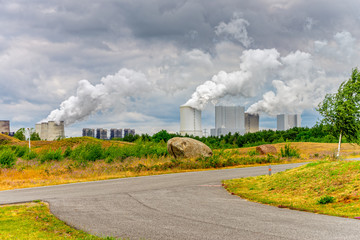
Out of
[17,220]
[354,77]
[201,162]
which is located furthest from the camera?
[354,77]

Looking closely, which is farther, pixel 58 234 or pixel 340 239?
pixel 58 234

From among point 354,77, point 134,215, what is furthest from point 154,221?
point 354,77

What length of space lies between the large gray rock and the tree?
11.4 meters

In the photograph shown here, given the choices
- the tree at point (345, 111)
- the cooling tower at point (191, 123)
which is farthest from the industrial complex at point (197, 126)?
the tree at point (345, 111)

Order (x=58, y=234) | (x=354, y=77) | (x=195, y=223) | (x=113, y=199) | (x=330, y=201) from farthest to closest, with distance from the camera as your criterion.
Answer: (x=354, y=77), (x=113, y=199), (x=330, y=201), (x=195, y=223), (x=58, y=234)

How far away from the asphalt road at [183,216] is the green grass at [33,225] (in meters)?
0.35

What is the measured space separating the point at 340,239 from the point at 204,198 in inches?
234

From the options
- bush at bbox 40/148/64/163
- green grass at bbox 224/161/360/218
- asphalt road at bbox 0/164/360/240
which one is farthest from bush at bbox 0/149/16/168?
green grass at bbox 224/161/360/218

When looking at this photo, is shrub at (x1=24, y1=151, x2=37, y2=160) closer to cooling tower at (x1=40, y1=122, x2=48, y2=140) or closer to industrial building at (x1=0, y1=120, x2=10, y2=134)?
cooling tower at (x1=40, y1=122, x2=48, y2=140)

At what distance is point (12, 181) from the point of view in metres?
18.2

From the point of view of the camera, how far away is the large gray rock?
2819 centimetres

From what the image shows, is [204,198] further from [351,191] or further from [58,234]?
[58,234]

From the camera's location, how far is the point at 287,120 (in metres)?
96.2

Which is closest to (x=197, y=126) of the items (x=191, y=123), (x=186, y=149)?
(x=191, y=123)
